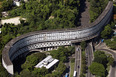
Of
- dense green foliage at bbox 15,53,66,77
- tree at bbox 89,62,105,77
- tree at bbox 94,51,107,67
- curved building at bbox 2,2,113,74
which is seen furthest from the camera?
curved building at bbox 2,2,113,74

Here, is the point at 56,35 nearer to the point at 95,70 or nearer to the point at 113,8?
the point at 95,70

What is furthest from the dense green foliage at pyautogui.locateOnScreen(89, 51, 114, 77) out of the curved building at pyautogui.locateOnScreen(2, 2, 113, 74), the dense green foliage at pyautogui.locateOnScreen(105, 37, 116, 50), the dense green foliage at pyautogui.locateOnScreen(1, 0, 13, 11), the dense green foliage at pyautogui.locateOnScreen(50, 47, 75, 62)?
the dense green foliage at pyautogui.locateOnScreen(1, 0, 13, 11)

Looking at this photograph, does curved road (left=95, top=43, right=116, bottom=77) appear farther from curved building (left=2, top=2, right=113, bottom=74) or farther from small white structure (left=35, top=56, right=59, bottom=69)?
small white structure (left=35, top=56, right=59, bottom=69)

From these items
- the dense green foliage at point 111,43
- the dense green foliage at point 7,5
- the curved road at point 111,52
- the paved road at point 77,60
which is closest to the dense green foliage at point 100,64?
the curved road at point 111,52

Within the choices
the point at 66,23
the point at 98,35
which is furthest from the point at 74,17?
the point at 98,35

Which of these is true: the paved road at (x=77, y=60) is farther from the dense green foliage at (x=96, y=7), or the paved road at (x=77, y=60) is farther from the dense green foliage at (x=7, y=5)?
the dense green foliage at (x=7, y=5)

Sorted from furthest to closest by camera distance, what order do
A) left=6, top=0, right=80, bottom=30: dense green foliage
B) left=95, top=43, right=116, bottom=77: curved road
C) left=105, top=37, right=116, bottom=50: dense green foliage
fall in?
left=6, top=0, right=80, bottom=30: dense green foliage, left=105, top=37, right=116, bottom=50: dense green foliage, left=95, top=43, right=116, bottom=77: curved road

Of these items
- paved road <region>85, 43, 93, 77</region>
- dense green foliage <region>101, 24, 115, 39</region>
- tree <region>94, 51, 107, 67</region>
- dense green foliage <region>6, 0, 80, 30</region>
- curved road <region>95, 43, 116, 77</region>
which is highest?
dense green foliage <region>6, 0, 80, 30</region>

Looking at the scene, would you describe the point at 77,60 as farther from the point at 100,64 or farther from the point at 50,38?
the point at 50,38
